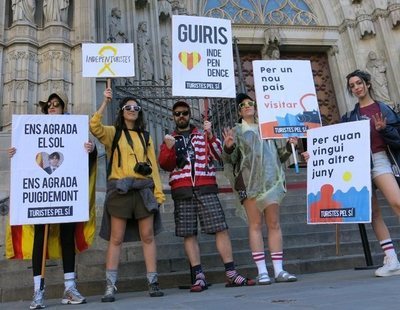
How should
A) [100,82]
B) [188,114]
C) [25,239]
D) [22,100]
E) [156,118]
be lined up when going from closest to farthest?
[25,239] → [188,114] → [22,100] → [100,82] → [156,118]

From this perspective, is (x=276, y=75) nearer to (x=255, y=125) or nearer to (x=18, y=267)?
(x=255, y=125)

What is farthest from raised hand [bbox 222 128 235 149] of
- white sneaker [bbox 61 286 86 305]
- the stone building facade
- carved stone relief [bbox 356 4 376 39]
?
carved stone relief [bbox 356 4 376 39]

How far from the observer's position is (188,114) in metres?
4.10

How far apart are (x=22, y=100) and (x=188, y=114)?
4278 millimetres

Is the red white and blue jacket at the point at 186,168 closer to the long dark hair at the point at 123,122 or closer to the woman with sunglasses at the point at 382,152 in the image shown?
the long dark hair at the point at 123,122

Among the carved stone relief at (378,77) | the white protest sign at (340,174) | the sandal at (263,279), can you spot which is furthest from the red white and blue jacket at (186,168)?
the carved stone relief at (378,77)

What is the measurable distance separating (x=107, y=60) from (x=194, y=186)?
66.1 inches

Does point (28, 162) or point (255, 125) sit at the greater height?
point (255, 125)

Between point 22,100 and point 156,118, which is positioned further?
point 156,118

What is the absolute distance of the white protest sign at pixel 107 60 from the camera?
428 cm

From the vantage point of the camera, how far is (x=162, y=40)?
34.7ft

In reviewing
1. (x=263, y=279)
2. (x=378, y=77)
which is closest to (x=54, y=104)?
(x=263, y=279)

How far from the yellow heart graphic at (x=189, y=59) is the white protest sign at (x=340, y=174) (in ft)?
4.75

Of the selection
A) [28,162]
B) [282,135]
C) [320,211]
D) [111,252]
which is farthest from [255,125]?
[28,162]
